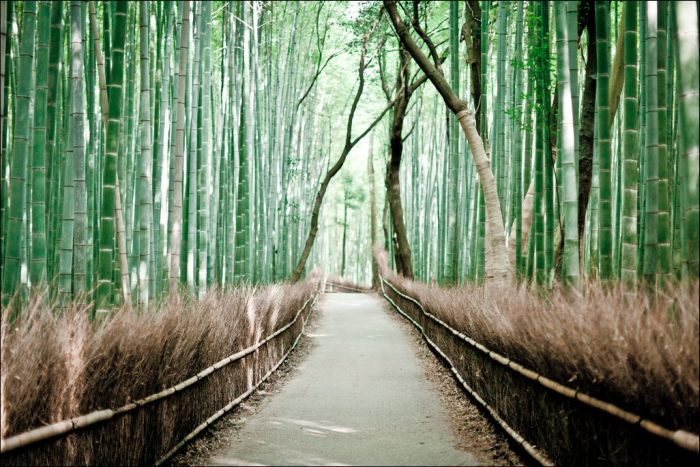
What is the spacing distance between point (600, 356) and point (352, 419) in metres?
2.28

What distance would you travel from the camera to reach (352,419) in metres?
4.39

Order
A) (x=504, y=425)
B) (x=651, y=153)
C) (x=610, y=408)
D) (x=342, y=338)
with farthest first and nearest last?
(x=342, y=338), (x=504, y=425), (x=651, y=153), (x=610, y=408)

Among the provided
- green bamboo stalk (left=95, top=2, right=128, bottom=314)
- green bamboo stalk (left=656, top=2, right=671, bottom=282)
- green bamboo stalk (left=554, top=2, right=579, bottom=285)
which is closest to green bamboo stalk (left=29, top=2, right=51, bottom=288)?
green bamboo stalk (left=95, top=2, right=128, bottom=314)

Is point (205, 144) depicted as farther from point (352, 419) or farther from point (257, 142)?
point (257, 142)

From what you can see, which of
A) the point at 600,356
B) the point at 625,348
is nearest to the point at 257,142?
the point at 600,356

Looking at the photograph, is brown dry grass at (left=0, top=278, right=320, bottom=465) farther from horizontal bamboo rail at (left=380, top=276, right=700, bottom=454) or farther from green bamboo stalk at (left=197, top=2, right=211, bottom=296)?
horizontal bamboo rail at (left=380, top=276, right=700, bottom=454)

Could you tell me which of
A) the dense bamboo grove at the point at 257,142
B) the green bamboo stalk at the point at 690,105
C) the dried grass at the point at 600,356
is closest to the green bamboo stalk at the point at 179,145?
the dense bamboo grove at the point at 257,142

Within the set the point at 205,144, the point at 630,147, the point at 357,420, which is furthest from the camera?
the point at 205,144

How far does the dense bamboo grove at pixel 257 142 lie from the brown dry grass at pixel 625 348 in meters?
0.32

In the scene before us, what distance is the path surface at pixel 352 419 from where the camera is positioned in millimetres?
3494

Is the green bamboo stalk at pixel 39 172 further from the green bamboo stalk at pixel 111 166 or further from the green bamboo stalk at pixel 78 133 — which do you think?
the green bamboo stalk at pixel 111 166

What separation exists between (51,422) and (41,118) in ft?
7.01

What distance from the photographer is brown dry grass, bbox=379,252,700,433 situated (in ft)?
6.56

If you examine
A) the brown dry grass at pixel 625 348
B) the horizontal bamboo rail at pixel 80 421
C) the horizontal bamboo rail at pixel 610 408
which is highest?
the brown dry grass at pixel 625 348
